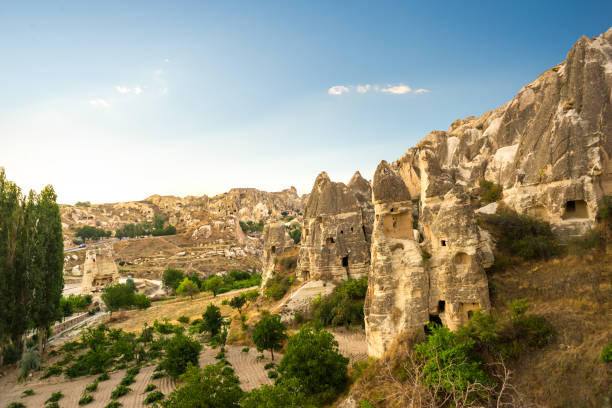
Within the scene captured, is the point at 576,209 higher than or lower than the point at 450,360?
higher

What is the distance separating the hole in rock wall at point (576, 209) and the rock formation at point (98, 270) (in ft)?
158

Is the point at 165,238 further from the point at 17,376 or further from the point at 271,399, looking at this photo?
the point at 271,399

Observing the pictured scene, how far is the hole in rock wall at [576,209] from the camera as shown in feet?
51.0

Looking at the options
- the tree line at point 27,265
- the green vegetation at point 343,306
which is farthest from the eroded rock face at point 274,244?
the tree line at point 27,265

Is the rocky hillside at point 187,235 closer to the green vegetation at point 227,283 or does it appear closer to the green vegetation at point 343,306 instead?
the green vegetation at point 227,283

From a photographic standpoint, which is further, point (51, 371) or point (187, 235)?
point (187, 235)

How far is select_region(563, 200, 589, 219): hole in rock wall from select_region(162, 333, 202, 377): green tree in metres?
20.1

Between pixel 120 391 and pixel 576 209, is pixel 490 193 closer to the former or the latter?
pixel 576 209

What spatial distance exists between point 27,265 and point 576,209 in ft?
105

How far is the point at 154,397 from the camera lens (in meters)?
14.1

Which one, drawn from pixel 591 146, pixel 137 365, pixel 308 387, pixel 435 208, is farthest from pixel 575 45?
pixel 137 365

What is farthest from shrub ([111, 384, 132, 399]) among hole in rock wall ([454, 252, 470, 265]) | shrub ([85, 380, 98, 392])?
hole in rock wall ([454, 252, 470, 265])

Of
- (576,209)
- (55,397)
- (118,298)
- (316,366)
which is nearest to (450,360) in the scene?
(316,366)

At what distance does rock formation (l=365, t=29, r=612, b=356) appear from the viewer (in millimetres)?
12086
